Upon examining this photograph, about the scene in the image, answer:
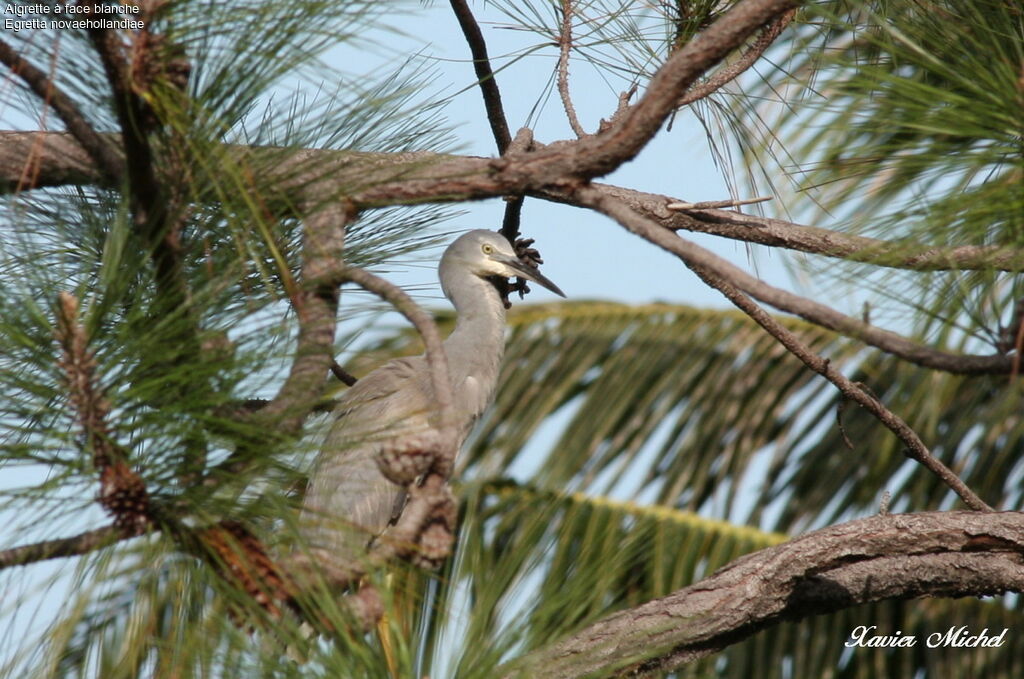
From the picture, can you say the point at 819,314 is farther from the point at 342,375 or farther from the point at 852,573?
the point at 342,375

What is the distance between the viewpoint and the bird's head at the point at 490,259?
110 inches

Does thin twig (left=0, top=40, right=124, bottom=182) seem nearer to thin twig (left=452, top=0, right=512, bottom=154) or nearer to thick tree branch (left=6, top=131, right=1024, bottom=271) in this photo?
thick tree branch (left=6, top=131, right=1024, bottom=271)

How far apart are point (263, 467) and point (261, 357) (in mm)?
128

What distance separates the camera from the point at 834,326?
1226mm

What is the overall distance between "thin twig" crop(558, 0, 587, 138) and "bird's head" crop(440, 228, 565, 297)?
656mm

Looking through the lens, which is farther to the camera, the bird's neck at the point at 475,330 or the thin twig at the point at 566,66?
the bird's neck at the point at 475,330

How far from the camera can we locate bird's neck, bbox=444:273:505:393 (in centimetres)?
270

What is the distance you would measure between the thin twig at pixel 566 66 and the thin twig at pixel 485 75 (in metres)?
0.15

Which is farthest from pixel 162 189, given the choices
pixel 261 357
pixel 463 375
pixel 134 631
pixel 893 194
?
pixel 463 375

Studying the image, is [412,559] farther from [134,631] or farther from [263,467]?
[134,631]

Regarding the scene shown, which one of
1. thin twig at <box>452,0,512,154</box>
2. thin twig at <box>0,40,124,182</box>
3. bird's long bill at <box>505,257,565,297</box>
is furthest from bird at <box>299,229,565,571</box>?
thin twig at <box>0,40,124,182</box>
